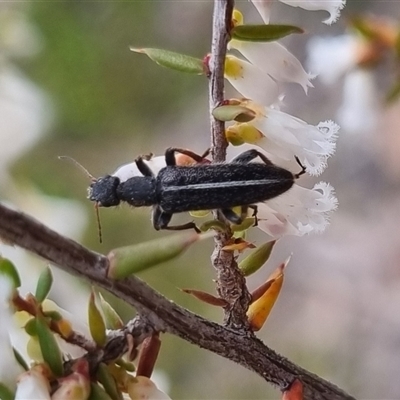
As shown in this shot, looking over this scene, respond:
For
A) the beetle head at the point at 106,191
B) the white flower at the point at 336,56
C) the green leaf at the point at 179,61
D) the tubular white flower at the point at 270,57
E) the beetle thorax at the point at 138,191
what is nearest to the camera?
the green leaf at the point at 179,61

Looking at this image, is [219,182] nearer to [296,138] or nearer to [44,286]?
[296,138]

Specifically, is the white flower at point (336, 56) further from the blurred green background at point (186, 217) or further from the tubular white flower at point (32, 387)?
the blurred green background at point (186, 217)

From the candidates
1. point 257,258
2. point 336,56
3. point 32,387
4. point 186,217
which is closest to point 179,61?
point 257,258

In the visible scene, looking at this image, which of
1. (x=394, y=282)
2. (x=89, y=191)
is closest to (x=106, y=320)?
(x=89, y=191)

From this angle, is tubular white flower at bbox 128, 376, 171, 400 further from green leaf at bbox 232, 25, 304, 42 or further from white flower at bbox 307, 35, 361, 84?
white flower at bbox 307, 35, 361, 84

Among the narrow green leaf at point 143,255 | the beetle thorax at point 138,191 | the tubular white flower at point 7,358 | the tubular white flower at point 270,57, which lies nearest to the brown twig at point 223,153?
the tubular white flower at point 270,57

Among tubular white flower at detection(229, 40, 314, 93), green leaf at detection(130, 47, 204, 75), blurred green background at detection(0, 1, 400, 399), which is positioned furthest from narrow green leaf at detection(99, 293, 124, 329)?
blurred green background at detection(0, 1, 400, 399)
